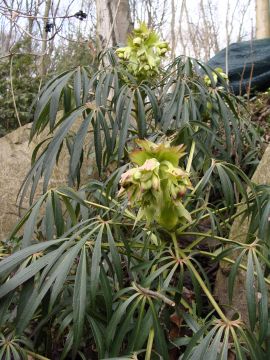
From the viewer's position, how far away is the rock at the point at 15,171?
2.14 m

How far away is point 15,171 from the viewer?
2.27 meters

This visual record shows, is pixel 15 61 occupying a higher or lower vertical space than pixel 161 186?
higher

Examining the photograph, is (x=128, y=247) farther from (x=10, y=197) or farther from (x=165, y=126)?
(x=10, y=197)

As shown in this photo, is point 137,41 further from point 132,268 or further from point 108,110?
point 132,268

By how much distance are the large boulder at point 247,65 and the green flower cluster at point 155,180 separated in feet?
7.80

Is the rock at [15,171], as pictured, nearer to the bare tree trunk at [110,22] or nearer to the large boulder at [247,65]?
the bare tree trunk at [110,22]

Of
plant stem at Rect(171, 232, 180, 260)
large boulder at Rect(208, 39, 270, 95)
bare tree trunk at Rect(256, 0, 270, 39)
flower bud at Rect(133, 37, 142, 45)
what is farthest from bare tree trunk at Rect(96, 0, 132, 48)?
bare tree trunk at Rect(256, 0, 270, 39)

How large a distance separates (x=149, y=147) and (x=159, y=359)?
1.23ft

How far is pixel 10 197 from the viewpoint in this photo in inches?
86.2

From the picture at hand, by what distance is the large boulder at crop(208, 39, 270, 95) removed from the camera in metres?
3.07

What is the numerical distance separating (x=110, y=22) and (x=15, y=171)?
910mm

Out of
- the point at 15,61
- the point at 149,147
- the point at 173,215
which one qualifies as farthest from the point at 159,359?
the point at 15,61

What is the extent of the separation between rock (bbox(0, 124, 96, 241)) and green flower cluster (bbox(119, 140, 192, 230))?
Answer: 132 centimetres

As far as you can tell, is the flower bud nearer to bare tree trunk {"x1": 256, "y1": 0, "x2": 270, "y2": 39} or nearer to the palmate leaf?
the palmate leaf
